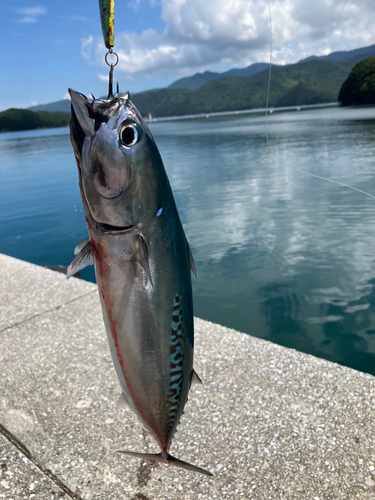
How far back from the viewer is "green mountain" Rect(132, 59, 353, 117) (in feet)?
459

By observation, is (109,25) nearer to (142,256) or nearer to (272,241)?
(142,256)

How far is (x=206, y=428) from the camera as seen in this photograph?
2.86 meters

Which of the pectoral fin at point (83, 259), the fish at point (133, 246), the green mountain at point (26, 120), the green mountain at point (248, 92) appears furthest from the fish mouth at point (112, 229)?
the green mountain at point (248, 92)

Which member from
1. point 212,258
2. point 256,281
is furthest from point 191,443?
point 212,258

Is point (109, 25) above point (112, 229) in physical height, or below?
above

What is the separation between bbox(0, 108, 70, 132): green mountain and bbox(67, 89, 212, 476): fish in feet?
312

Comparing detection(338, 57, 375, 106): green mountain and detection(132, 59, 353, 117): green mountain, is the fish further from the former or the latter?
detection(132, 59, 353, 117): green mountain

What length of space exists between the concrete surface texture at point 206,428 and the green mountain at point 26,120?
93197mm

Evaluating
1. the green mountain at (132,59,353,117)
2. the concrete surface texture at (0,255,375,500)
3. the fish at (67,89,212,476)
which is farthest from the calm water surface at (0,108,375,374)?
the green mountain at (132,59,353,117)

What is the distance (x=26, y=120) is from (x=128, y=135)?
379ft

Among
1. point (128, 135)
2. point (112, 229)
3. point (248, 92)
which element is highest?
point (248, 92)

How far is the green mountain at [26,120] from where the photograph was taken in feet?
296

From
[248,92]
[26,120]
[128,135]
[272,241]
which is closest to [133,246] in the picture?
[128,135]

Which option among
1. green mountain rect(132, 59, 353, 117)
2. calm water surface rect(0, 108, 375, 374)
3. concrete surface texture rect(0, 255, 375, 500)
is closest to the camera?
concrete surface texture rect(0, 255, 375, 500)
